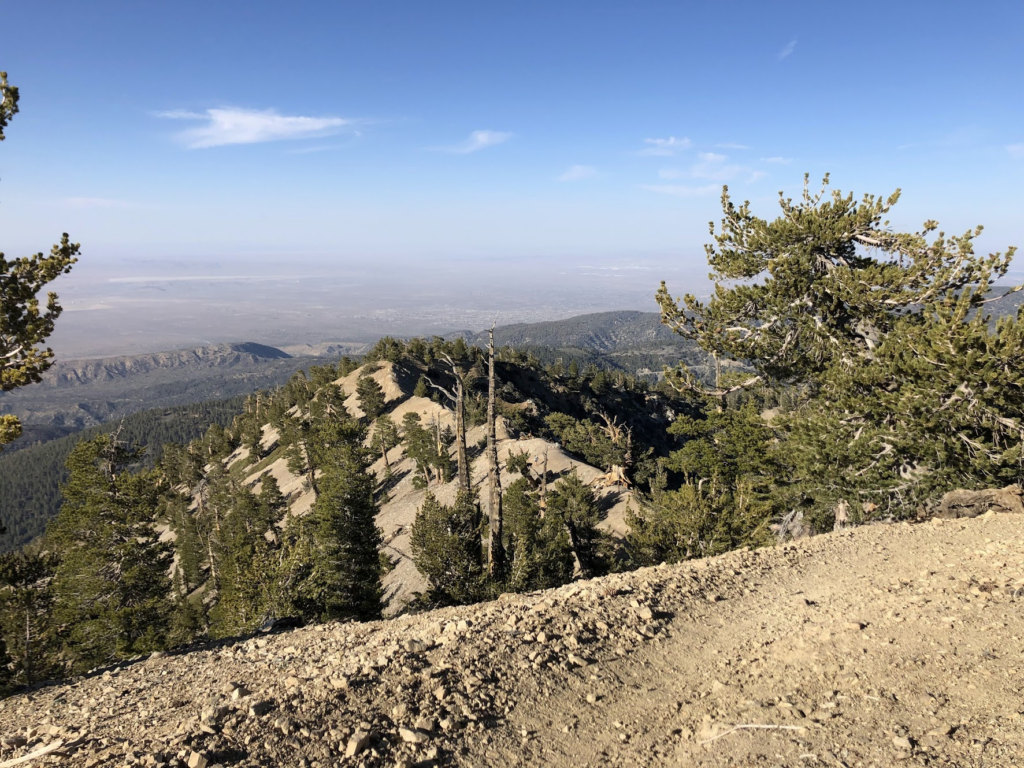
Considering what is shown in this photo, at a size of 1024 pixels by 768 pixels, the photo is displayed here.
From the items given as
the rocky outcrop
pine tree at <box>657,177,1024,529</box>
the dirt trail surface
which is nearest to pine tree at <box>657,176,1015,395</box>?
pine tree at <box>657,177,1024,529</box>

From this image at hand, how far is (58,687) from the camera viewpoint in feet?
28.6

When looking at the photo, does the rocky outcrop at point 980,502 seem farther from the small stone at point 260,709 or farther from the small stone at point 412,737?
the small stone at point 260,709

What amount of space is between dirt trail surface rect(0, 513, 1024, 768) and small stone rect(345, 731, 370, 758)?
17 millimetres

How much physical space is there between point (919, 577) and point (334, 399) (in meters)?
62.7

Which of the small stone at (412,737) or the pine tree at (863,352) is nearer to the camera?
the small stone at (412,737)

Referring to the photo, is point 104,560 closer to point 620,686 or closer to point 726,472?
point 620,686

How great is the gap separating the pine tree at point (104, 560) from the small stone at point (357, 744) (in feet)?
71.7

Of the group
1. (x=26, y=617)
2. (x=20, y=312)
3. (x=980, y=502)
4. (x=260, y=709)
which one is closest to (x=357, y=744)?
(x=260, y=709)

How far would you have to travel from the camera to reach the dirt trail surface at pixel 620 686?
4.67 metres

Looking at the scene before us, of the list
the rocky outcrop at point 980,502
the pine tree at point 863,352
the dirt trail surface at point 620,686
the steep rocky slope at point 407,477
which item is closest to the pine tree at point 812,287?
the pine tree at point 863,352

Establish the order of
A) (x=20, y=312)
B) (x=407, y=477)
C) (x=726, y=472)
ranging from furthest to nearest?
(x=407, y=477), (x=726, y=472), (x=20, y=312)

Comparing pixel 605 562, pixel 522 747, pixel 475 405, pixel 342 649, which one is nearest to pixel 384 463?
pixel 475 405

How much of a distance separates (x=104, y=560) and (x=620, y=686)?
937 inches

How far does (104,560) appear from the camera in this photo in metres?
21.5
